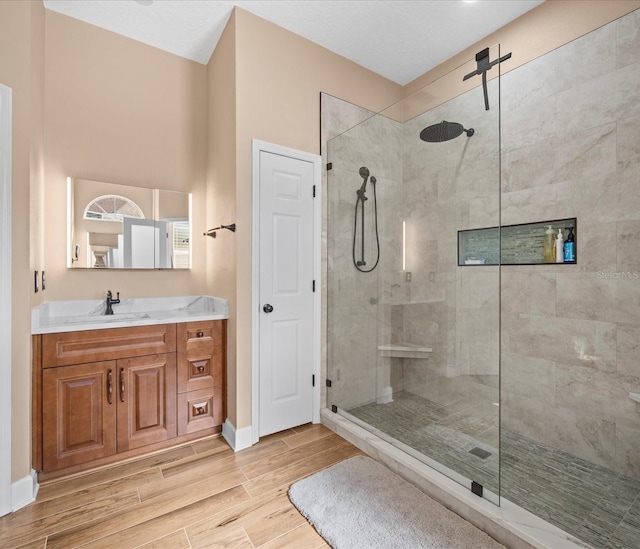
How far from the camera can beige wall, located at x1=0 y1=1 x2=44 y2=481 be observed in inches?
69.8

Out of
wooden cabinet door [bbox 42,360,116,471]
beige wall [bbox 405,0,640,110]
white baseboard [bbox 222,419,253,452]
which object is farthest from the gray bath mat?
beige wall [bbox 405,0,640,110]

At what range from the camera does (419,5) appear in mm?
2352

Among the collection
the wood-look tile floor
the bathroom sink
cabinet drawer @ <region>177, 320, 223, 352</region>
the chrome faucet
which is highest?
the chrome faucet

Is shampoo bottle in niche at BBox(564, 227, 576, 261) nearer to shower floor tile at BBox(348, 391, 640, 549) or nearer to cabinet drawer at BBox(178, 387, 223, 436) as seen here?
shower floor tile at BBox(348, 391, 640, 549)

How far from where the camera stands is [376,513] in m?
1.71

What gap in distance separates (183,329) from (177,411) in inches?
22.9

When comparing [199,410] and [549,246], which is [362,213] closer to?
[549,246]

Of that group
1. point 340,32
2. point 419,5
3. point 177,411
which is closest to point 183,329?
point 177,411

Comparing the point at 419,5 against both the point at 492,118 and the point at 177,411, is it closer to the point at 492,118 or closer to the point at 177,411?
the point at 492,118

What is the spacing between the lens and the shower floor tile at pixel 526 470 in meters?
1.59

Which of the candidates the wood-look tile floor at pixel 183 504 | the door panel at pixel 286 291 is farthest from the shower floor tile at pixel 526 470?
the door panel at pixel 286 291

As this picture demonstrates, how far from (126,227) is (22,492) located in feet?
5.74

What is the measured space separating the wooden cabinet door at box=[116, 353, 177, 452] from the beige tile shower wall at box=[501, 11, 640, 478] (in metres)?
2.45

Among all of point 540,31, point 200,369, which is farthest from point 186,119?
point 540,31
